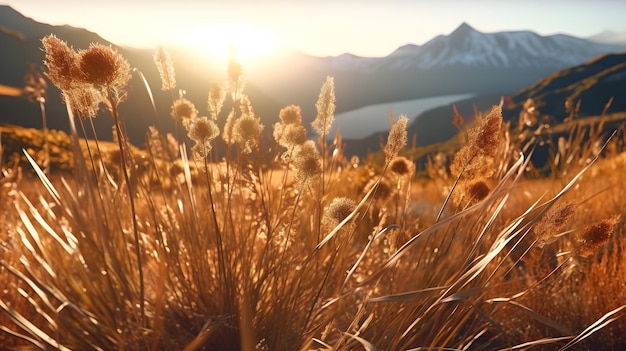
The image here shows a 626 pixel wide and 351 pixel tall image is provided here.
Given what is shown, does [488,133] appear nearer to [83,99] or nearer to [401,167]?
[401,167]

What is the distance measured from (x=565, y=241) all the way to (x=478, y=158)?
1432 mm

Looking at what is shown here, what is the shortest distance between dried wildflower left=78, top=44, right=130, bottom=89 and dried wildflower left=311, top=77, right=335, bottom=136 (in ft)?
1.70

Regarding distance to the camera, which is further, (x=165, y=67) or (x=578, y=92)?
(x=578, y=92)

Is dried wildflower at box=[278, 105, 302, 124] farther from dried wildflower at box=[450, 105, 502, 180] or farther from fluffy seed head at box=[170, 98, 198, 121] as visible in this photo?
dried wildflower at box=[450, 105, 502, 180]

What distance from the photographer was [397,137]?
3.89 feet

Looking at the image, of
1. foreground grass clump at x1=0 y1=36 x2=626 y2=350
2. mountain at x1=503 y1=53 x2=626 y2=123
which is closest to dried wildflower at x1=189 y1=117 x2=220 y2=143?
foreground grass clump at x1=0 y1=36 x2=626 y2=350

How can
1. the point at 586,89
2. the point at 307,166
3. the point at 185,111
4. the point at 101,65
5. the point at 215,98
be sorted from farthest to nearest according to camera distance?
the point at 586,89 → the point at 185,111 → the point at 215,98 → the point at 307,166 → the point at 101,65

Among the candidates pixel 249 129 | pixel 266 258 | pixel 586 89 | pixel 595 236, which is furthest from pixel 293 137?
pixel 586 89

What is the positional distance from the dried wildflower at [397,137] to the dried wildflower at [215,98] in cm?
60

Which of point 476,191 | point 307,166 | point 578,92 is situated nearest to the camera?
point 307,166

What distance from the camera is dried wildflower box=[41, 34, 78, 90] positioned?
42.1 inches

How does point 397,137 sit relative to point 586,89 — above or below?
above

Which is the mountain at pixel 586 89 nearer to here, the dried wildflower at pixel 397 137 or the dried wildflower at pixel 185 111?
the dried wildflower at pixel 185 111

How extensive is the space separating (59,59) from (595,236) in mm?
1379
